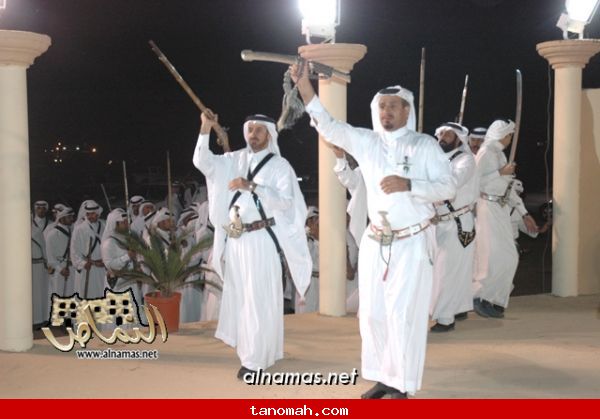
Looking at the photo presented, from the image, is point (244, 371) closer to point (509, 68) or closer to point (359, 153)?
point (359, 153)

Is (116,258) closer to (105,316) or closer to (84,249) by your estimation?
(84,249)

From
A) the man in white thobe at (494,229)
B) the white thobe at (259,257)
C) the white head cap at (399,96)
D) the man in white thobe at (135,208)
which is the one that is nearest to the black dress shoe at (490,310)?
the man in white thobe at (494,229)

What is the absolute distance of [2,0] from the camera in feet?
21.2

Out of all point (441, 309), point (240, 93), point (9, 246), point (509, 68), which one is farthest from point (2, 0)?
point (509, 68)

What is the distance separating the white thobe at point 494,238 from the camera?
784 cm

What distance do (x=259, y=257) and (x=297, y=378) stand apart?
910 mm

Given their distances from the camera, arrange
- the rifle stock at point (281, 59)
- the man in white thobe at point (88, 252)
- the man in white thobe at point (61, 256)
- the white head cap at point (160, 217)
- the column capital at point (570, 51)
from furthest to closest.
Result: the man in white thobe at point (61, 256), the man in white thobe at point (88, 252), the white head cap at point (160, 217), the column capital at point (570, 51), the rifle stock at point (281, 59)

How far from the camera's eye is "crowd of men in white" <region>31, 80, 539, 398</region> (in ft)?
16.4

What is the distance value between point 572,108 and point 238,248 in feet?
15.3

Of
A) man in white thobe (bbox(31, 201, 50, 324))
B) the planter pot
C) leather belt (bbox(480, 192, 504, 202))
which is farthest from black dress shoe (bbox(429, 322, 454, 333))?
man in white thobe (bbox(31, 201, 50, 324))

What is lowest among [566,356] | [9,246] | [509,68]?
[566,356]

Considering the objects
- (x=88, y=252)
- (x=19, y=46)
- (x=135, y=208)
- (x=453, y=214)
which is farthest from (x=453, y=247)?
(x=135, y=208)

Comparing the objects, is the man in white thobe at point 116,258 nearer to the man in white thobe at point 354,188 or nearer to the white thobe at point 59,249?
the white thobe at point 59,249

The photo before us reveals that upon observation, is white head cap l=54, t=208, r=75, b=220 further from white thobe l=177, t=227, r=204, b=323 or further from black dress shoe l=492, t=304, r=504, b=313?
black dress shoe l=492, t=304, r=504, b=313
